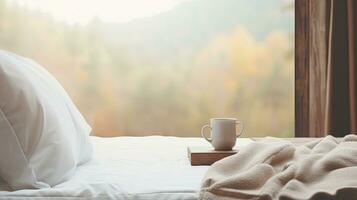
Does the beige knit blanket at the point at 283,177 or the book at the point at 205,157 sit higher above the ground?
the beige knit blanket at the point at 283,177

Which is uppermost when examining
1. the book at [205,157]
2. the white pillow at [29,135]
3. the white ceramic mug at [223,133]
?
the white pillow at [29,135]

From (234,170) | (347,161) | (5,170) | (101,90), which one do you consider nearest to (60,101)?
(5,170)

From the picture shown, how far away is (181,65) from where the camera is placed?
2852 millimetres

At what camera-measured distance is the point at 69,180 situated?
3.76 feet

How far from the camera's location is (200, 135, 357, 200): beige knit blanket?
2.82 feet

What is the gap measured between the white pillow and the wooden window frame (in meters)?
1.84

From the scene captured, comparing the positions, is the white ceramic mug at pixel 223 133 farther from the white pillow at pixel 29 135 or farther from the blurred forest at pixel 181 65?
the blurred forest at pixel 181 65

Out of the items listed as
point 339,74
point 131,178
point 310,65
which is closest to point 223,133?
point 131,178

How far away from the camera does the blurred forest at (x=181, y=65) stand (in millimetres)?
2842

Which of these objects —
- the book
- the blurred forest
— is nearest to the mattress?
the book

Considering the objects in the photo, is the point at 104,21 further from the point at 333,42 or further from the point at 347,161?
the point at 347,161

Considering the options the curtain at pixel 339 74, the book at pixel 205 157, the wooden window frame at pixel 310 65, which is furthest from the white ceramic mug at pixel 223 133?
the wooden window frame at pixel 310 65

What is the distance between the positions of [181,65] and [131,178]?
5.84 ft

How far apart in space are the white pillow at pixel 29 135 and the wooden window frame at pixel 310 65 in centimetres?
184
